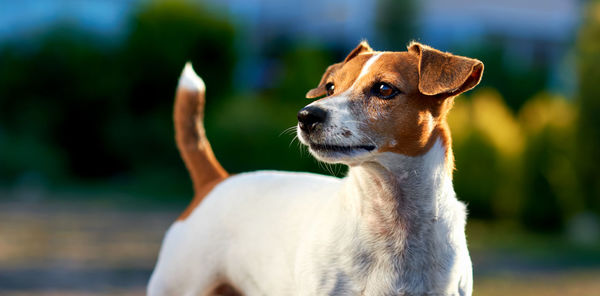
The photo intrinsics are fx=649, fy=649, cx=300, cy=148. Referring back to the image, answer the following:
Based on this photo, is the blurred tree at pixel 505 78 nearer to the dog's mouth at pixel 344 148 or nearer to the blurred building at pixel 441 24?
the blurred building at pixel 441 24

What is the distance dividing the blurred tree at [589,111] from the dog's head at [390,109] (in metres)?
7.11

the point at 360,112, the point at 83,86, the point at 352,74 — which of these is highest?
the point at 83,86

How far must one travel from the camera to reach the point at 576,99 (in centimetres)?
921

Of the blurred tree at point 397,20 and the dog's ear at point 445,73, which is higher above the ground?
the blurred tree at point 397,20

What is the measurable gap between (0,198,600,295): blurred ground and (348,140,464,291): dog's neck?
12.5 feet

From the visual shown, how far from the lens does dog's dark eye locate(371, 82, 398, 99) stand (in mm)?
2514

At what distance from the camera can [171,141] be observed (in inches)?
487

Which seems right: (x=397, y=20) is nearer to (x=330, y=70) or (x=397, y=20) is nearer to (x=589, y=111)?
(x=589, y=111)

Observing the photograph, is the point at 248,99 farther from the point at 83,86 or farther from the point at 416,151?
the point at 416,151

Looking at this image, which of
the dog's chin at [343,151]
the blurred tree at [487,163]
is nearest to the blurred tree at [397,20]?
A: the blurred tree at [487,163]

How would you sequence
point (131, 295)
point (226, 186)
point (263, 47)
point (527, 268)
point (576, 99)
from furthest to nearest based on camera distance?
1. point (263, 47)
2. point (576, 99)
3. point (527, 268)
4. point (131, 295)
5. point (226, 186)

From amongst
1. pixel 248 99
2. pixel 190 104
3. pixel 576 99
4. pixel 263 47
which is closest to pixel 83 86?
pixel 248 99

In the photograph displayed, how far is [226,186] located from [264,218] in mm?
372

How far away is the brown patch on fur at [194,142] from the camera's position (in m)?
3.56
